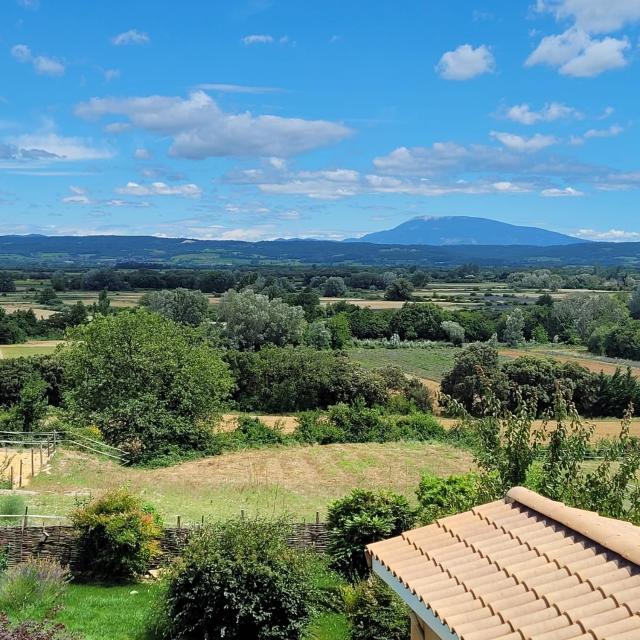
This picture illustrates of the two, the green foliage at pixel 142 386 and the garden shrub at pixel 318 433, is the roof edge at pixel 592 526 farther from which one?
the garden shrub at pixel 318 433

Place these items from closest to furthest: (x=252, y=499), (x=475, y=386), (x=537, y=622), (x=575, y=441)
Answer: (x=537, y=622) → (x=575, y=441) → (x=252, y=499) → (x=475, y=386)

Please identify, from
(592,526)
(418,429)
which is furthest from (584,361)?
(592,526)

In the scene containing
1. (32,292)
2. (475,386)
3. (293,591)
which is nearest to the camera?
(293,591)

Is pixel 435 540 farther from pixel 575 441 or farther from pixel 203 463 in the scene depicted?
pixel 203 463

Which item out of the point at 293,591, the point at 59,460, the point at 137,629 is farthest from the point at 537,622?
the point at 59,460

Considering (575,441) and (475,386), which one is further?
(475,386)

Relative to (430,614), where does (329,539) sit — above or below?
below

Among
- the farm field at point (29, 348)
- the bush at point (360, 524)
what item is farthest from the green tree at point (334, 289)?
the bush at point (360, 524)
